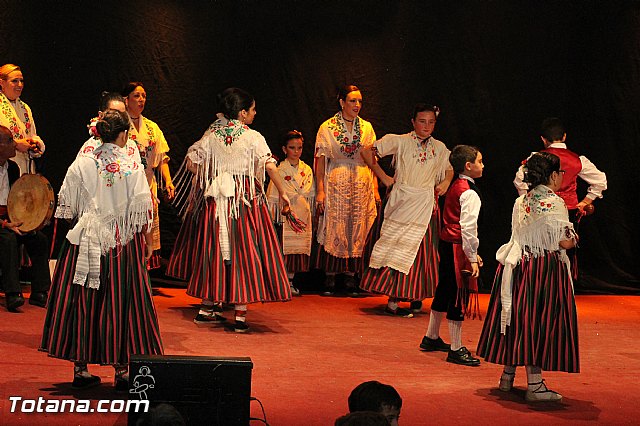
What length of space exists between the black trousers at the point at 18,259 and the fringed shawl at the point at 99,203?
2.08m

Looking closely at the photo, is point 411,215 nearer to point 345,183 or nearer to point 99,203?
point 345,183

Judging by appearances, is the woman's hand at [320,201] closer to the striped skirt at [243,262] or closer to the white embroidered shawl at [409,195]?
the white embroidered shawl at [409,195]

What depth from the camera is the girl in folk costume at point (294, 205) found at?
26.1 ft

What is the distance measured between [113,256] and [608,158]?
5.13 m

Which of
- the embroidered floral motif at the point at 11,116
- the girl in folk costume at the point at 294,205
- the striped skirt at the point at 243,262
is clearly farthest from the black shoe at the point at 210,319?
the embroidered floral motif at the point at 11,116

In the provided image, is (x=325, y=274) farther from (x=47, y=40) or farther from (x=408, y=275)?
(x=47, y=40)

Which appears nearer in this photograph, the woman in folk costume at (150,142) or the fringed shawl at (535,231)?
the fringed shawl at (535,231)

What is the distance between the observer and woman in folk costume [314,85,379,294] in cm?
782

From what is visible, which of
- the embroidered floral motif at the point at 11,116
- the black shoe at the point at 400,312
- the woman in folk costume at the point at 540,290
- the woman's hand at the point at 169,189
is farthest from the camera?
the woman's hand at the point at 169,189

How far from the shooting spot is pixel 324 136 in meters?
7.84

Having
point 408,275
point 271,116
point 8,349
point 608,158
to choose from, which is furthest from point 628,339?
point 8,349

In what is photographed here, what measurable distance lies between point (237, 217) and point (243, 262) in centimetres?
28

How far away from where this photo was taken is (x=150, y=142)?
7.36m

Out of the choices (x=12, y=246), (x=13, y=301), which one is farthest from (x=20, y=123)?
(x=13, y=301)
